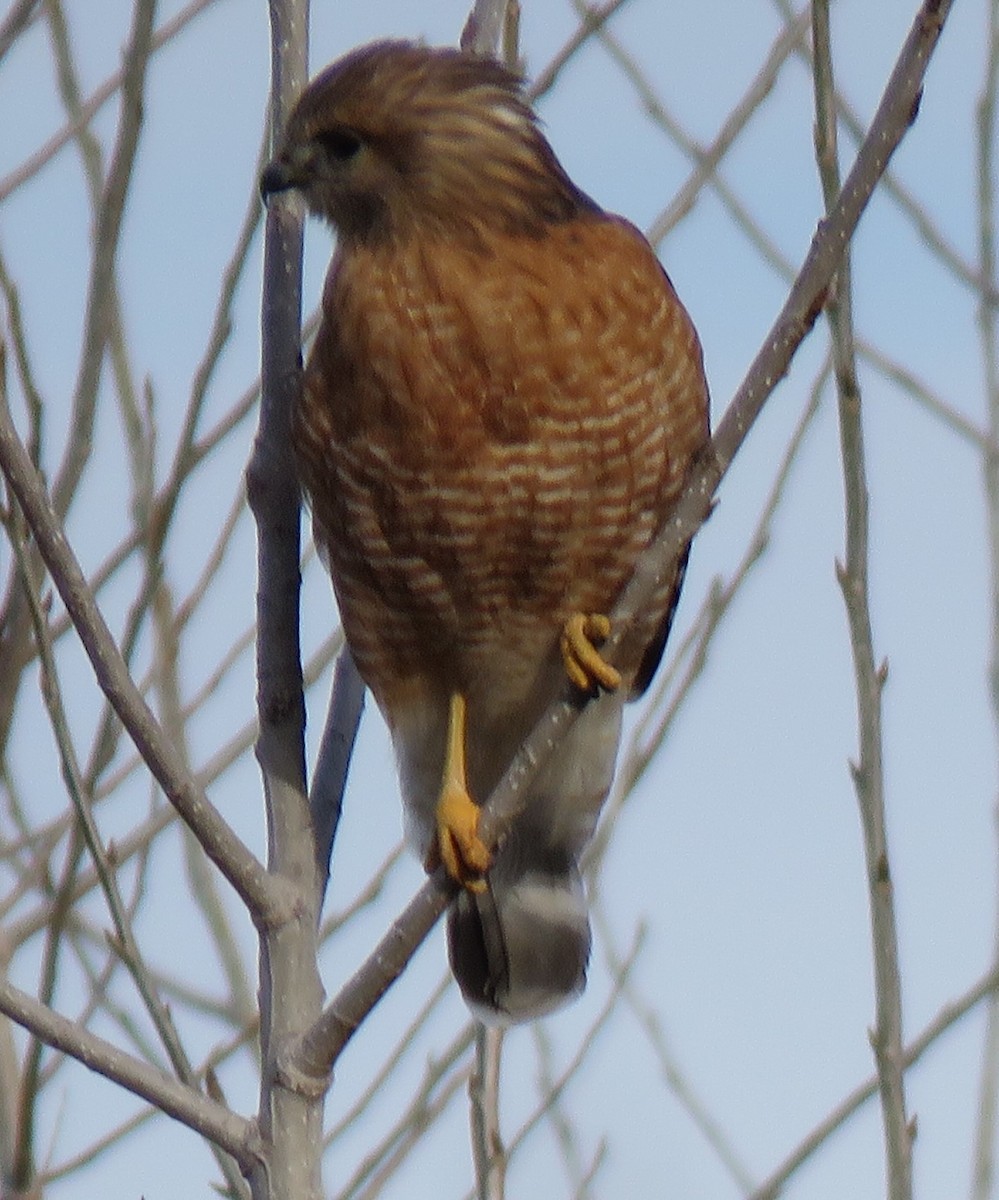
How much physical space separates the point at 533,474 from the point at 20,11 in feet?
4.21

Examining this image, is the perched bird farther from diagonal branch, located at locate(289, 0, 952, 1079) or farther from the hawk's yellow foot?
diagonal branch, located at locate(289, 0, 952, 1079)

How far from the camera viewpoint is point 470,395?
3.71 metres

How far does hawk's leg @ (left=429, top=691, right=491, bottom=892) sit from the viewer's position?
3.48 meters

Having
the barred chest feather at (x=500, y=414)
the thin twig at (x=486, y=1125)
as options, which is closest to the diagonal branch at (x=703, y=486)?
the thin twig at (x=486, y=1125)

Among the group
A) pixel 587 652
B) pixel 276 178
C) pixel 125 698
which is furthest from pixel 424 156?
pixel 125 698

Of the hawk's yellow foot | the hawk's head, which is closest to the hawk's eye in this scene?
the hawk's head

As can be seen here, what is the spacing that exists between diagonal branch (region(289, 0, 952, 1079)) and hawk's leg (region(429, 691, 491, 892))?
0.77 ft

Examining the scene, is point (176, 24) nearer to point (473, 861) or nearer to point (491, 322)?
point (491, 322)

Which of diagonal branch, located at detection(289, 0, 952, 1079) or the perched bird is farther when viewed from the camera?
the perched bird

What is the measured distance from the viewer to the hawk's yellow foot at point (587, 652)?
3.57m

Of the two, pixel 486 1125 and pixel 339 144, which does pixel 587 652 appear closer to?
pixel 486 1125

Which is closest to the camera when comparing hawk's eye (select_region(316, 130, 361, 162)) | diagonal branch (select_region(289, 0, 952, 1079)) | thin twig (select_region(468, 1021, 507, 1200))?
diagonal branch (select_region(289, 0, 952, 1079))

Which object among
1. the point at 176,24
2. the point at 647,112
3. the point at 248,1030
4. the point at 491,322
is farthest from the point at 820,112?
the point at 248,1030

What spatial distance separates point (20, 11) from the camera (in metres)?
3.44
